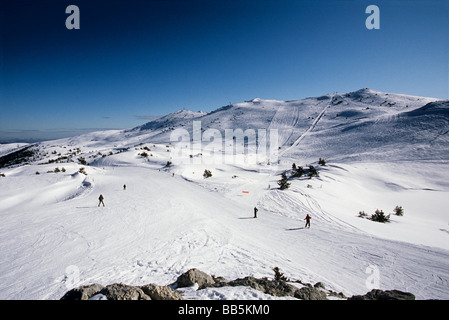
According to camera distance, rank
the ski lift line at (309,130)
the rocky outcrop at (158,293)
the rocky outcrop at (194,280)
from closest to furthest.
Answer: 1. the rocky outcrop at (158,293)
2. the rocky outcrop at (194,280)
3. the ski lift line at (309,130)

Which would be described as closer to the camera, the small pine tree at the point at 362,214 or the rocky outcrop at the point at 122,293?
the rocky outcrop at the point at 122,293

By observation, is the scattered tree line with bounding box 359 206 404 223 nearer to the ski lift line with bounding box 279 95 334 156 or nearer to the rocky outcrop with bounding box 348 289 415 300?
the rocky outcrop with bounding box 348 289 415 300

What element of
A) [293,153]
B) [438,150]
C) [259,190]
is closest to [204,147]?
[293,153]

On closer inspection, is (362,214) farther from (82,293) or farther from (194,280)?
(82,293)

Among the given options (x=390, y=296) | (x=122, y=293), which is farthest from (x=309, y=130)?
(x=122, y=293)

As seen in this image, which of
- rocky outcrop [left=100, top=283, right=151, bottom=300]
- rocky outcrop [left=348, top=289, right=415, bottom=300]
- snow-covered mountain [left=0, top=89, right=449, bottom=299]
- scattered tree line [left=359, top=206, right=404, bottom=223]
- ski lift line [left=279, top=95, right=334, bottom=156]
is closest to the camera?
rocky outcrop [left=100, top=283, right=151, bottom=300]

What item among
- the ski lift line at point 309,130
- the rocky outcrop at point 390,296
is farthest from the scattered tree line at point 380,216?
the ski lift line at point 309,130

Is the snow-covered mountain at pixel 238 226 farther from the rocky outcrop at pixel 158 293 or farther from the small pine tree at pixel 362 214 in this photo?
the rocky outcrop at pixel 158 293

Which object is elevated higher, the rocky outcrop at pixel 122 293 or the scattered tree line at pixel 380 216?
the rocky outcrop at pixel 122 293

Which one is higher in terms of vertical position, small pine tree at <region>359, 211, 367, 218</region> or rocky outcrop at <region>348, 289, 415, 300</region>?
rocky outcrop at <region>348, 289, 415, 300</region>

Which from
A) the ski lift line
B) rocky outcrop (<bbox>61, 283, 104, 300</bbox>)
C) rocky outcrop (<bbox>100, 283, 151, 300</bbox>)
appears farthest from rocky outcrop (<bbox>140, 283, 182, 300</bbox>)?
the ski lift line

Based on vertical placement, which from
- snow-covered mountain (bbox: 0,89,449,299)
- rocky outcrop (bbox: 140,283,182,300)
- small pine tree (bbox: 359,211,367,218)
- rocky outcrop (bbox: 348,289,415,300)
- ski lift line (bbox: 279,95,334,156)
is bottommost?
small pine tree (bbox: 359,211,367,218)
